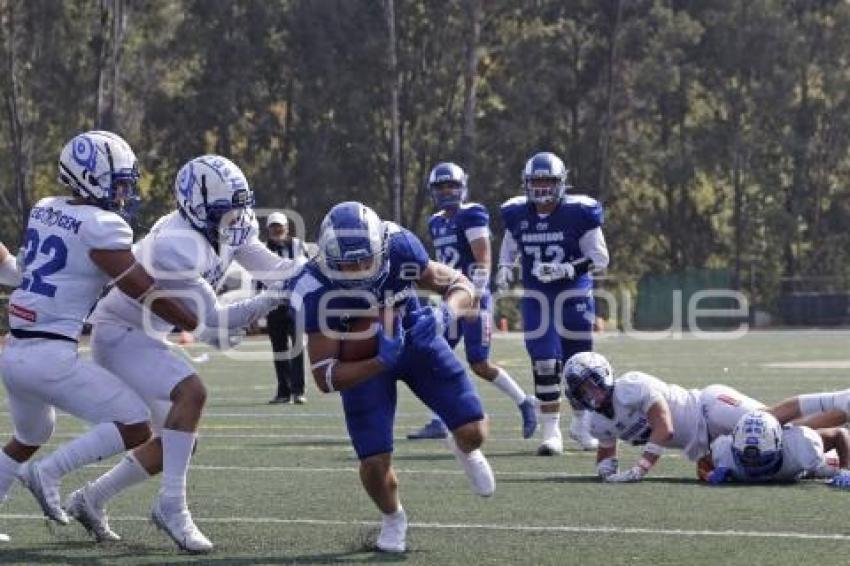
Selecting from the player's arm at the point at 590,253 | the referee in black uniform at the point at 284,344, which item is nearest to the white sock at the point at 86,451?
the player's arm at the point at 590,253

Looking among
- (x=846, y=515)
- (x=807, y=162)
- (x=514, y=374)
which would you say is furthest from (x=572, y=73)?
(x=846, y=515)

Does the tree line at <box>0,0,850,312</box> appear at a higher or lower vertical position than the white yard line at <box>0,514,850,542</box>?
higher

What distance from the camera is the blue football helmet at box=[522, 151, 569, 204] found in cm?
1189

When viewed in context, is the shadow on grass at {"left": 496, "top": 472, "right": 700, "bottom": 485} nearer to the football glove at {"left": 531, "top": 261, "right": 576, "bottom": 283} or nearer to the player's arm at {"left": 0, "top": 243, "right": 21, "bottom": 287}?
the football glove at {"left": 531, "top": 261, "right": 576, "bottom": 283}

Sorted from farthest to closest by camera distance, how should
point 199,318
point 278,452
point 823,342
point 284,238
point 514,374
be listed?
point 823,342, point 514,374, point 284,238, point 278,452, point 199,318

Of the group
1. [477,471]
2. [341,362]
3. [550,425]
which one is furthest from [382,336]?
[550,425]

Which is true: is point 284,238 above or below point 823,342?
above

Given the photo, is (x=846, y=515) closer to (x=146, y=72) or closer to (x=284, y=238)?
(x=284, y=238)

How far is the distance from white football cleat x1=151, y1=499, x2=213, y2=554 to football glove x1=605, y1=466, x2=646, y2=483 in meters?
2.68

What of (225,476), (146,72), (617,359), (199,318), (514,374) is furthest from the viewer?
(146,72)

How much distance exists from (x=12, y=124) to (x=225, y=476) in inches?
1263

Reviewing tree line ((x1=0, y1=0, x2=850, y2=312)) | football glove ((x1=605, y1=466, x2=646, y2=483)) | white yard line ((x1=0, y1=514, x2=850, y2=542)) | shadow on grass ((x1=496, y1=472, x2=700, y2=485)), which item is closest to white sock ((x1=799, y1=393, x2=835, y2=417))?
shadow on grass ((x1=496, y1=472, x2=700, y2=485))

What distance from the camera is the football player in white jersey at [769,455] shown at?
896 centimetres

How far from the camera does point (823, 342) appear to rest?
2872cm
